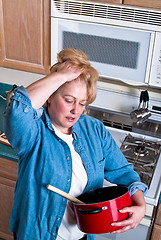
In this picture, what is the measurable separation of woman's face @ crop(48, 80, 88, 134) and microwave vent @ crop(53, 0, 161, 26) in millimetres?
664

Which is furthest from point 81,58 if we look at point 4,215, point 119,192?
point 4,215

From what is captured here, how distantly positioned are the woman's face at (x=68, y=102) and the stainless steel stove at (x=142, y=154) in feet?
2.48

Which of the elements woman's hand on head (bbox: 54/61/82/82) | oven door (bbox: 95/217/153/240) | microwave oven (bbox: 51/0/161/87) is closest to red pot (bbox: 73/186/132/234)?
woman's hand on head (bbox: 54/61/82/82)

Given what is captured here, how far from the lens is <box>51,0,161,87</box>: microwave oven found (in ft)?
5.31

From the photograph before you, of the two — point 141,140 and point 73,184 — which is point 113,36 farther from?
point 73,184

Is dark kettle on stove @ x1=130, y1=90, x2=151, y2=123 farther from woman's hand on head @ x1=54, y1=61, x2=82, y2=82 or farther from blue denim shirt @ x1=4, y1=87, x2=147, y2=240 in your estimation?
woman's hand on head @ x1=54, y1=61, x2=82, y2=82

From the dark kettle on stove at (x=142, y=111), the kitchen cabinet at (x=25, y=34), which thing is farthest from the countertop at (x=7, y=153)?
the dark kettle on stove at (x=142, y=111)

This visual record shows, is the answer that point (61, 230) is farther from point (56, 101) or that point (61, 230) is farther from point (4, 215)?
point (4, 215)

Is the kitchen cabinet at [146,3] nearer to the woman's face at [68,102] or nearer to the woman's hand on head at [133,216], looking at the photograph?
the woman's face at [68,102]

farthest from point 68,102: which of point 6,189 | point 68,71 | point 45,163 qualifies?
point 6,189

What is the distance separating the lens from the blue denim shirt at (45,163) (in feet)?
3.30

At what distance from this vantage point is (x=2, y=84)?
2.59m

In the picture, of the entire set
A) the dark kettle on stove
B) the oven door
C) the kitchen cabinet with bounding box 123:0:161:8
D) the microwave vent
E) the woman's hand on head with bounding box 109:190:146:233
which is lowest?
the oven door

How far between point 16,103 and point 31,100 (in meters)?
0.07
